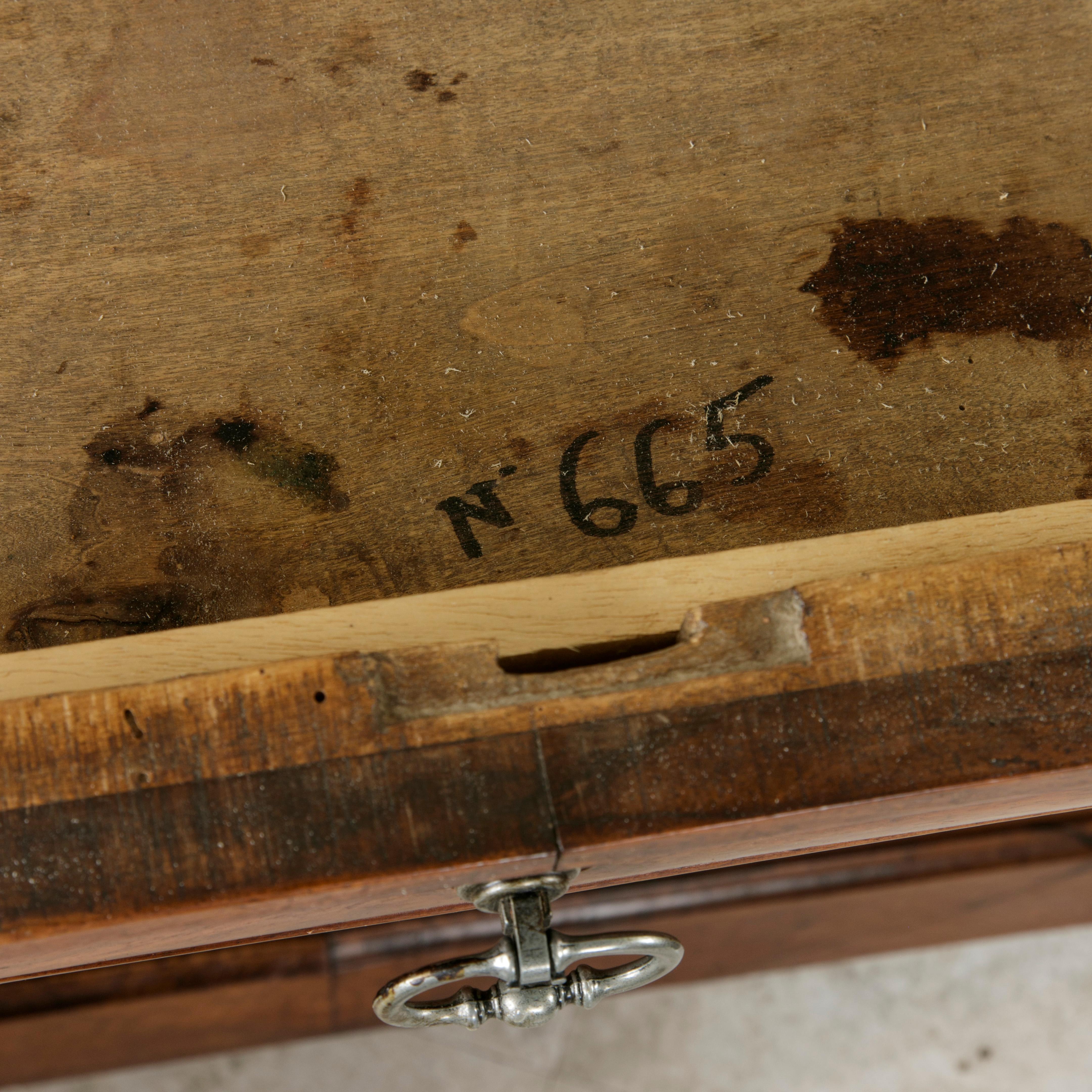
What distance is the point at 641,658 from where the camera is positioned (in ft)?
1.96

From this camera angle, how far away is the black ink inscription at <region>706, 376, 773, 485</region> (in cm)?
77

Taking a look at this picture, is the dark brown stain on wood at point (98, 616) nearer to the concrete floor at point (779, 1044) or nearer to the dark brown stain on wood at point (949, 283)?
the dark brown stain on wood at point (949, 283)

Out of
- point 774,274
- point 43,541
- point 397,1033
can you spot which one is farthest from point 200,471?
point 397,1033

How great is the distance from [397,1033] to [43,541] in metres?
1.51

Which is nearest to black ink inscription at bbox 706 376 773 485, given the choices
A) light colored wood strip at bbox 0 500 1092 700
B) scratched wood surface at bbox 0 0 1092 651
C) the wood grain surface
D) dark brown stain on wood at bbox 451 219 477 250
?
scratched wood surface at bbox 0 0 1092 651

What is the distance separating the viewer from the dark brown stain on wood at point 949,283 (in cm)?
80

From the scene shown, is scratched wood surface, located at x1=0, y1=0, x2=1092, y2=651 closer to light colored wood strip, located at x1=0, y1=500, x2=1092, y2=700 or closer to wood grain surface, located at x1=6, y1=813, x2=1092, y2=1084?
light colored wood strip, located at x1=0, y1=500, x2=1092, y2=700

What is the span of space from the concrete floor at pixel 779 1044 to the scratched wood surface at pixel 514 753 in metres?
1.52

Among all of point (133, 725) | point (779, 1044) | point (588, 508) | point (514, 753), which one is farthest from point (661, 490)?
point (779, 1044)

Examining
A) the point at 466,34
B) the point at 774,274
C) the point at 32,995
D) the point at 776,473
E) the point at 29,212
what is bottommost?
the point at 32,995

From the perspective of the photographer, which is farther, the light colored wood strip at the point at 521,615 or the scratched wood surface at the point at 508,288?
the scratched wood surface at the point at 508,288

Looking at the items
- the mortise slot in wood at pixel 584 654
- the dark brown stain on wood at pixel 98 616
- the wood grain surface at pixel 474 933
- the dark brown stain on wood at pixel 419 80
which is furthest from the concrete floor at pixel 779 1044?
the dark brown stain on wood at pixel 419 80

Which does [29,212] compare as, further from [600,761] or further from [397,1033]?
[397,1033]

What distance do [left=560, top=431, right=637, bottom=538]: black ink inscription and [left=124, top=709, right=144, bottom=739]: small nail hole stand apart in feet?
1.16
